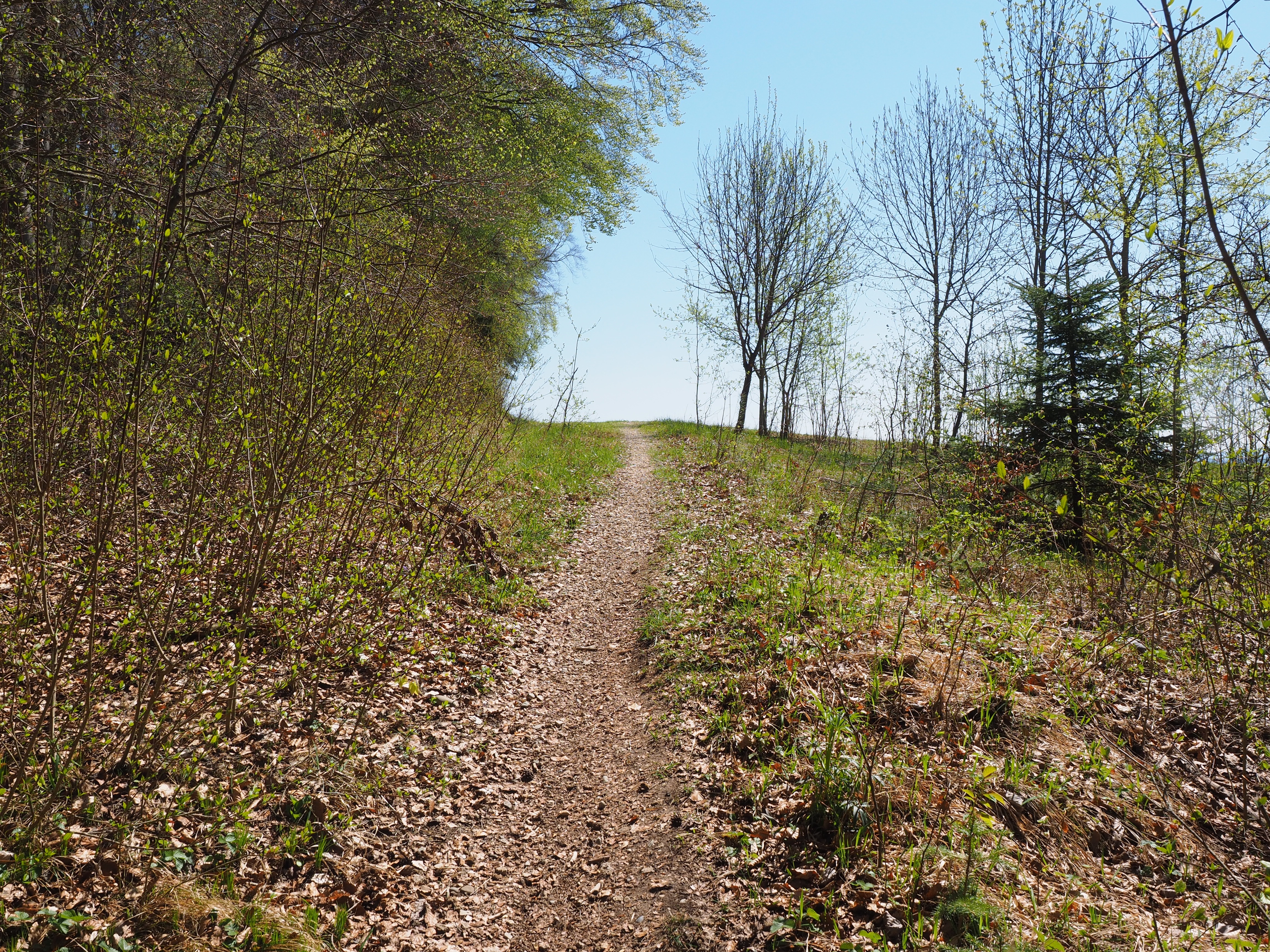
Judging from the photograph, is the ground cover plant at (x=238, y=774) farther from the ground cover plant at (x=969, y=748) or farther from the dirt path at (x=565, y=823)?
the ground cover plant at (x=969, y=748)

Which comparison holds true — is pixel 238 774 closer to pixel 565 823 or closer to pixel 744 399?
pixel 565 823

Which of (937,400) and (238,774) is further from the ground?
(937,400)

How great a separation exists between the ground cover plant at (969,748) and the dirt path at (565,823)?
11.9 inches

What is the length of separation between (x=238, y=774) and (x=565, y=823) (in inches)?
79.0

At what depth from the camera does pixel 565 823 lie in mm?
4043

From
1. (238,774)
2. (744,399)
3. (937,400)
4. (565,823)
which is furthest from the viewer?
(744,399)

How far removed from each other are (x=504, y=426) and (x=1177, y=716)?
11.9 metres

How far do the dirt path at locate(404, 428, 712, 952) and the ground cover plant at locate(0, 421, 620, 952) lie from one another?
0.33 metres

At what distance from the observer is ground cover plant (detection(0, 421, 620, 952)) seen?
107 inches

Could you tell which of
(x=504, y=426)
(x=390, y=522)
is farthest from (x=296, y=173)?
(x=504, y=426)

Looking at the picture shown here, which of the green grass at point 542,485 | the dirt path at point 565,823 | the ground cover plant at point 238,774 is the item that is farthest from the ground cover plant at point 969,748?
the green grass at point 542,485

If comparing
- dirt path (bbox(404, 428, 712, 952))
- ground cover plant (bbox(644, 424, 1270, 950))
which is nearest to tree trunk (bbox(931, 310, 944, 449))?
ground cover plant (bbox(644, 424, 1270, 950))

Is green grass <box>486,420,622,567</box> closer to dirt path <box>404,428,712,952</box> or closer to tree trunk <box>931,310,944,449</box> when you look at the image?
dirt path <box>404,428,712,952</box>

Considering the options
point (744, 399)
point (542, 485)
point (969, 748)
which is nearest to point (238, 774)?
point (969, 748)
